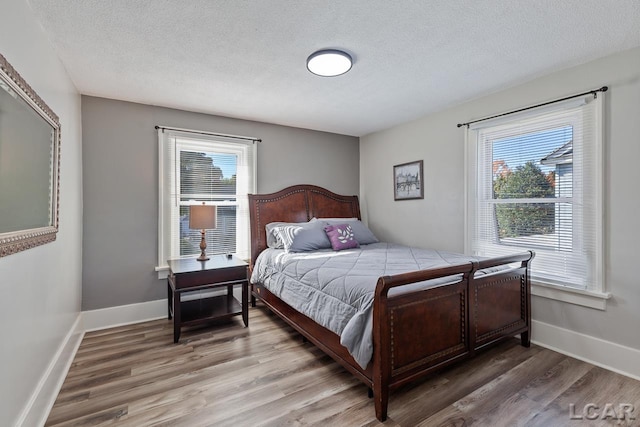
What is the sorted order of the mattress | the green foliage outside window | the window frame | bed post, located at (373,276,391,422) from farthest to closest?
the green foliage outside window → the window frame → the mattress → bed post, located at (373,276,391,422)

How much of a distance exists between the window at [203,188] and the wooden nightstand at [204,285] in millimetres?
344

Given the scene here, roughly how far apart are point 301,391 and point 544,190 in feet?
8.48

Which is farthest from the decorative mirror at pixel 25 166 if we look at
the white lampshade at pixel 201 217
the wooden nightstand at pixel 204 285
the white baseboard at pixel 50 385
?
the white lampshade at pixel 201 217

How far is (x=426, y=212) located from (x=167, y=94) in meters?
3.13

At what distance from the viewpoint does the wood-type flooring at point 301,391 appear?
1.71 meters

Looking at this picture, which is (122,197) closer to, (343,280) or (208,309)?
(208,309)

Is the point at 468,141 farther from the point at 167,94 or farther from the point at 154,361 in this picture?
the point at 154,361

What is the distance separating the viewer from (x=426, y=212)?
3.67m

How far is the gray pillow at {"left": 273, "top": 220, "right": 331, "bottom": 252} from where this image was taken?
3264 mm

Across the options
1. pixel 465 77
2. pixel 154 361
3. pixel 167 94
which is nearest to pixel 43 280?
pixel 154 361

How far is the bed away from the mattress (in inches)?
2.3

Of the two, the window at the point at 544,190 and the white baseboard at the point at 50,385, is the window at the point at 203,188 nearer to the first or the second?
the white baseboard at the point at 50,385

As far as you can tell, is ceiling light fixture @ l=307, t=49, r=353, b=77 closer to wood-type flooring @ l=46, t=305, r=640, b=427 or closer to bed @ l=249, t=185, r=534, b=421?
bed @ l=249, t=185, r=534, b=421

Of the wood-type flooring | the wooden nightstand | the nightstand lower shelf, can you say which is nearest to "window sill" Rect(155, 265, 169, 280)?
the wooden nightstand
